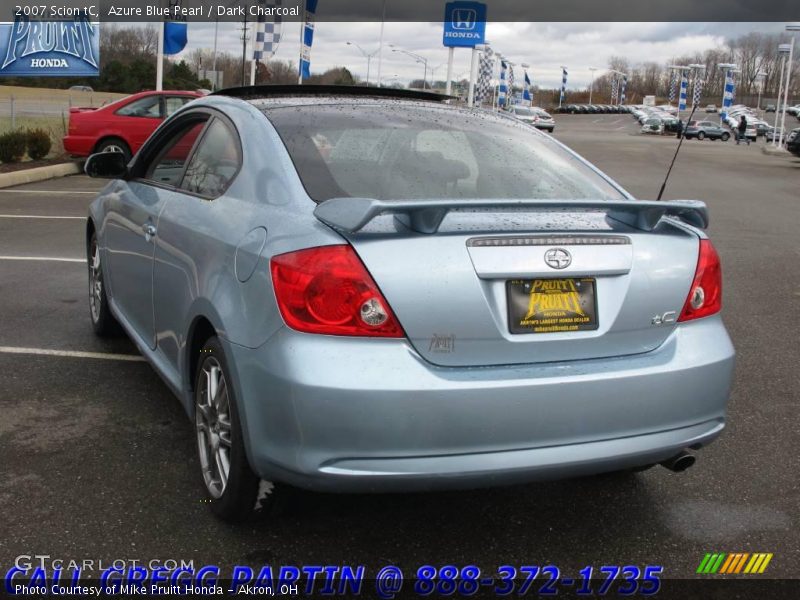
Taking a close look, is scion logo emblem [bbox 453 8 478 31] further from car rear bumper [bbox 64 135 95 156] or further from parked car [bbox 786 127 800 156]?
Answer: car rear bumper [bbox 64 135 95 156]

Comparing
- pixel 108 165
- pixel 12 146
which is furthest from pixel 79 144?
pixel 108 165

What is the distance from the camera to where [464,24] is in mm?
32750

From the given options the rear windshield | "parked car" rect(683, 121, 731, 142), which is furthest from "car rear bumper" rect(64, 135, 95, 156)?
"parked car" rect(683, 121, 731, 142)

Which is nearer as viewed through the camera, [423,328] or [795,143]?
[423,328]

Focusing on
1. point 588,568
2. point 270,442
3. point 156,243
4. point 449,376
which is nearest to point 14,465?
point 156,243

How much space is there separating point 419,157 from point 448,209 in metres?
0.90

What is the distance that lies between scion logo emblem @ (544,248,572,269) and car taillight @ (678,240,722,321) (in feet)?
1.72

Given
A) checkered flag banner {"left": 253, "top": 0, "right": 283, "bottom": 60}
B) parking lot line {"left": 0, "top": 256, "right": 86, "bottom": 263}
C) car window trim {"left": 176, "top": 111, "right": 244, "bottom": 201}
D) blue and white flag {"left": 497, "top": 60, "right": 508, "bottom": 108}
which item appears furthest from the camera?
blue and white flag {"left": 497, "top": 60, "right": 508, "bottom": 108}

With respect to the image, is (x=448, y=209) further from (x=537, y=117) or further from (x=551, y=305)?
(x=537, y=117)

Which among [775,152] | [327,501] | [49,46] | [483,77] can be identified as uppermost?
[483,77]

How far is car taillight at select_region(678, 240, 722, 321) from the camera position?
304 centimetres

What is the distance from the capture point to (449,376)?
2.66 metres

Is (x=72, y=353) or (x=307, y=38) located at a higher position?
(x=307, y=38)

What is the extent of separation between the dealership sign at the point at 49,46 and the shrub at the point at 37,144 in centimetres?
1212
